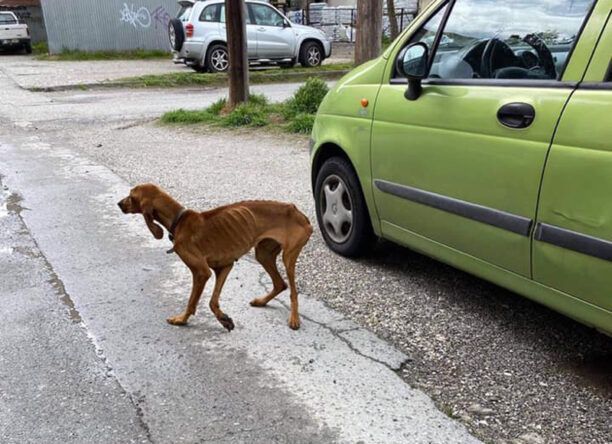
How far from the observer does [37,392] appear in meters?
2.80

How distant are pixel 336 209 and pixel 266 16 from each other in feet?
49.6

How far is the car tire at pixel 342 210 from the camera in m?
4.07

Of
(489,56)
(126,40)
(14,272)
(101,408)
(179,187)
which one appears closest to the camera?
(101,408)

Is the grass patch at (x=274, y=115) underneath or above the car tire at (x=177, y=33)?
underneath

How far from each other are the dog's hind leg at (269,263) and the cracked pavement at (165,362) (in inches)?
2.8

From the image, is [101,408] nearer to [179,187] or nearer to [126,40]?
[179,187]

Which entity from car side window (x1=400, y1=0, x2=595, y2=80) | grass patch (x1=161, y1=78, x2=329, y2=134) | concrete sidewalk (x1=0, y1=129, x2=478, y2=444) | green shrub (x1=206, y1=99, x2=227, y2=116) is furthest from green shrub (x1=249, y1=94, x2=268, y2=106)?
car side window (x1=400, y1=0, x2=595, y2=80)

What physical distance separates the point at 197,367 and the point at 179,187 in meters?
3.75

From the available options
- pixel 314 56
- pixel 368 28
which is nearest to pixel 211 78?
pixel 314 56

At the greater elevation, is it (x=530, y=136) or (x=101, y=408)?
(x=530, y=136)

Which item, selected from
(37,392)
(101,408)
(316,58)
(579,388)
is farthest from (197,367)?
(316,58)

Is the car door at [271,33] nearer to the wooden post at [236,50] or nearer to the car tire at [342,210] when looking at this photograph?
the wooden post at [236,50]

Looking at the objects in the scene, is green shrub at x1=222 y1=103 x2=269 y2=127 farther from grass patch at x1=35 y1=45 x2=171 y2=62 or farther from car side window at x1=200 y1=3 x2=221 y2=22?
grass patch at x1=35 y1=45 x2=171 y2=62

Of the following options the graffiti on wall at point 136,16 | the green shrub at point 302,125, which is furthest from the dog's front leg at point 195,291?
the graffiti on wall at point 136,16
